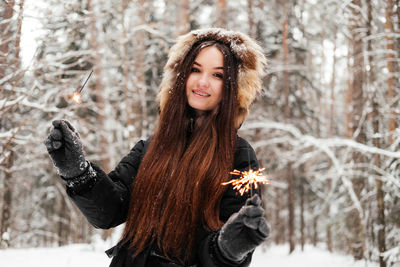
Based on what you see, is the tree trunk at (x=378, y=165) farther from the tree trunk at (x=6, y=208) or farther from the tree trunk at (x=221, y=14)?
the tree trunk at (x=6, y=208)

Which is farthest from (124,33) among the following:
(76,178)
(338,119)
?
(338,119)

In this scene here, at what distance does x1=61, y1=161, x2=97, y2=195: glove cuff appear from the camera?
72.7 inches

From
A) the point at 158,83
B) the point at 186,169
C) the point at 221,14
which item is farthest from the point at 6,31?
the point at 158,83

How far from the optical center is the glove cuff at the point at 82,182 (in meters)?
1.85

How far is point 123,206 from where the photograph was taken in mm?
2156

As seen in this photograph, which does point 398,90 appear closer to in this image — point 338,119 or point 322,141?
point 322,141

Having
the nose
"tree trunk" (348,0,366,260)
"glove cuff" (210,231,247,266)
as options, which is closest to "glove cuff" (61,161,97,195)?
"glove cuff" (210,231,247,266)

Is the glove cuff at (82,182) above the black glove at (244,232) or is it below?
above

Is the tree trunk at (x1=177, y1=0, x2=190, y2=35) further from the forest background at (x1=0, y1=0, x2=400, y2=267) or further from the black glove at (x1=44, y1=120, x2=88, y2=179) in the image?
the black glove at (x1=44, y1=120, x2=88, y2=179)

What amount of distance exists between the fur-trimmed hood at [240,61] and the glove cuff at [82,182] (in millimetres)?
744

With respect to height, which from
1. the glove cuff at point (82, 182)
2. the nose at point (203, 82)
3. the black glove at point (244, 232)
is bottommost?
the black glove at point (244, 232)

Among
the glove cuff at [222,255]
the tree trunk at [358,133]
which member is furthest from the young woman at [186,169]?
the tree trunk at [358,133]

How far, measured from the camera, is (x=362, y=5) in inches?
298

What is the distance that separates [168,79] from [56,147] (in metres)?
0.95
